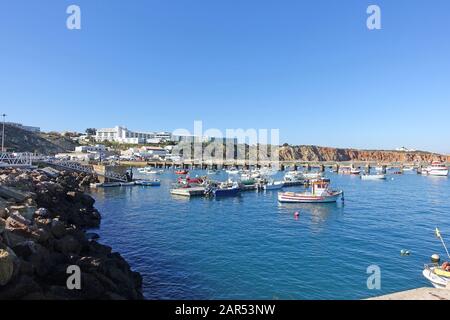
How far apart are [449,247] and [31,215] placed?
3484 cm

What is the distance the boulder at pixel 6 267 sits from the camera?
41.0 feet

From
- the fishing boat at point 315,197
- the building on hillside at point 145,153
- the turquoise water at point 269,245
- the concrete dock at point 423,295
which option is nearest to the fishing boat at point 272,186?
the fishing boat at point 315,197

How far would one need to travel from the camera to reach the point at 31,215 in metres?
21.5

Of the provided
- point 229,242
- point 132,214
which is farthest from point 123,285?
point 132,214

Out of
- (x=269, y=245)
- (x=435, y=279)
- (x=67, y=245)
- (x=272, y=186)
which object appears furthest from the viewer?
(x=272, y=186)

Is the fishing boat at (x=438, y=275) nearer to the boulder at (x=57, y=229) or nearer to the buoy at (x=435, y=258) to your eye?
the buoy at (x=435, y=258)

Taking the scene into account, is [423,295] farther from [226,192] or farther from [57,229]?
[226,192]

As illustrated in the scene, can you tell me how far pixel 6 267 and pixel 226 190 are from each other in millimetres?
55317

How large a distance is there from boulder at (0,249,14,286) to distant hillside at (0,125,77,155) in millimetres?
118392

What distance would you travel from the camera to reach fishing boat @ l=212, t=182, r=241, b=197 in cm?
6607

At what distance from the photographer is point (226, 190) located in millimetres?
67312

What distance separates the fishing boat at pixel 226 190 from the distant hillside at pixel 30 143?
79897 millimetres

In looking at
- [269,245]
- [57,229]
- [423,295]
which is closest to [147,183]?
[269,245]
